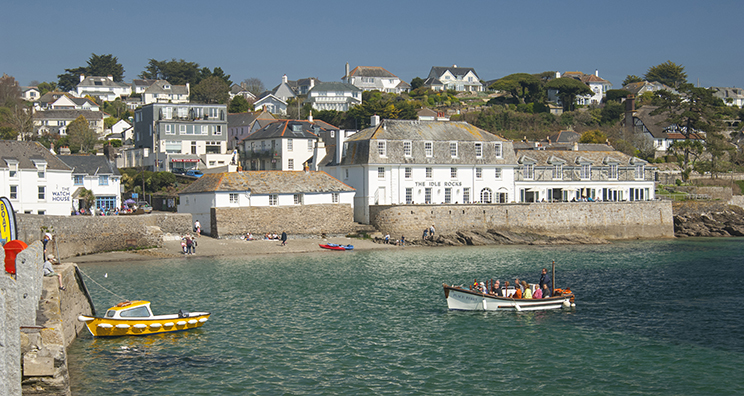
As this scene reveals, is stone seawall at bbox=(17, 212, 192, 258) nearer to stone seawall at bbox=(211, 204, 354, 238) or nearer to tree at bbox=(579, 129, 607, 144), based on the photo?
stone seawall at bbox=(211, 204, 354, 238)

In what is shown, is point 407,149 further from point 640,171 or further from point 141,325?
point 141,325

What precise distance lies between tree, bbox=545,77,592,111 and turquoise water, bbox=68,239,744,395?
83629mm

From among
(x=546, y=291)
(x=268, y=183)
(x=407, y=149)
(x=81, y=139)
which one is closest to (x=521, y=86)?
(x=407, y=149)

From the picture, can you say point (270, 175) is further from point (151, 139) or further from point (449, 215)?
point (151, 139)

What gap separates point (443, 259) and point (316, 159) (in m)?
24.2

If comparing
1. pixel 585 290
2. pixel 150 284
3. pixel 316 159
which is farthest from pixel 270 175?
pixel 585 290

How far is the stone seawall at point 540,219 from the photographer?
5762 cm

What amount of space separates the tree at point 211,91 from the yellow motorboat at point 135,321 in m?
95.0

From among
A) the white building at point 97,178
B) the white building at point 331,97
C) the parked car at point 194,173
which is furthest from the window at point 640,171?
the white building at point 331,97

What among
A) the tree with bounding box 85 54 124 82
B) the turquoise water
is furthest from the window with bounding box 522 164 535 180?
the tree with bounding box 85 54 124 82

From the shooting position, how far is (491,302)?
30984 millimetres

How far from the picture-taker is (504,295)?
31.1m

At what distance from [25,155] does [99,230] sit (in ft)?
31.0

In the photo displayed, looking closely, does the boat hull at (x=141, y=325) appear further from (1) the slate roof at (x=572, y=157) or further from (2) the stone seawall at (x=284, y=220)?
(1) the slate roof at (x=572, y=157)
